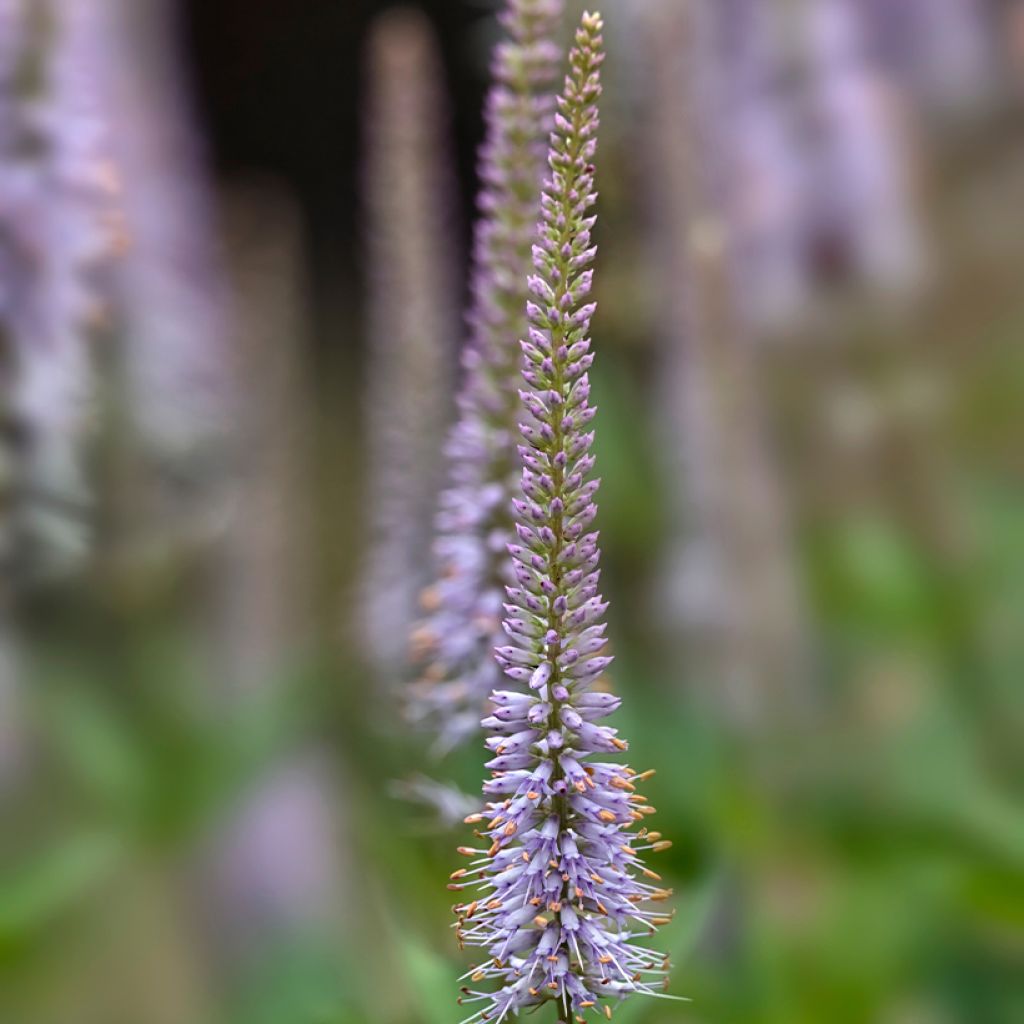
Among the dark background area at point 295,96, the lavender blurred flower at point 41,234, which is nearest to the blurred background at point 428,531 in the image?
the lavender blurred flower at point 41,234

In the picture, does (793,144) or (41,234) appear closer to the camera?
(41,234)

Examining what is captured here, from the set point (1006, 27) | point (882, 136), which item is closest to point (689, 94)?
point (882, 136)

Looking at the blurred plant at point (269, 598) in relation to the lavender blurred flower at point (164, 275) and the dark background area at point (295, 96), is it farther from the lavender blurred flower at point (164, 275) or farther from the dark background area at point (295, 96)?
the dark background area at point (295, 96)

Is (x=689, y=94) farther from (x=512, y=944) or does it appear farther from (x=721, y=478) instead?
(x=512, y=944)

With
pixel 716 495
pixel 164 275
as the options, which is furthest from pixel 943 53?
pixel 164 275

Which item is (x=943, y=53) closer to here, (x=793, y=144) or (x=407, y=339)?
(x=793, y=144)

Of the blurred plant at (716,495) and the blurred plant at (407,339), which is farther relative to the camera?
the blurred plant at (716,495)

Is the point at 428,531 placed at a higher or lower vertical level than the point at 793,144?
lower
